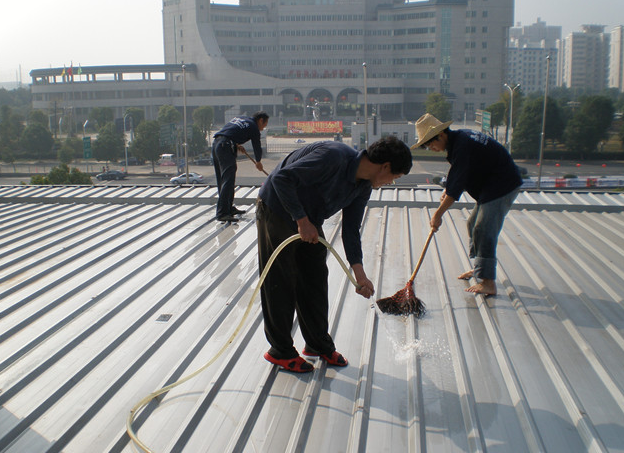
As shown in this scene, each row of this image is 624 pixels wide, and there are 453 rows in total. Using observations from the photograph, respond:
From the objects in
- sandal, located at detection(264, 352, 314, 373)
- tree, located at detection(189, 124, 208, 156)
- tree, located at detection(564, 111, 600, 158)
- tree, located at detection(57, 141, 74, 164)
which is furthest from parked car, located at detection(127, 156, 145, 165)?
sandal, located at detection(264, 352, 314, 373)

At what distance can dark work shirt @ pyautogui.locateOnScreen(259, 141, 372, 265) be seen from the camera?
2725mm

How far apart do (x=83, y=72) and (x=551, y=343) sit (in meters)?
75.2

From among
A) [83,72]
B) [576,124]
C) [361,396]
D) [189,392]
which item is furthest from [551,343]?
[83,72]

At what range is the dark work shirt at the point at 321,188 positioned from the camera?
8.94 feet

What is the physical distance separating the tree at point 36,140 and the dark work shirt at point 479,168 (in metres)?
50.7

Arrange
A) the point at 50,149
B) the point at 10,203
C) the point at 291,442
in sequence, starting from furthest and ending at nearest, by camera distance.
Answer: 1. the point at 50,149
2. the point at 10,203
3. the point at 291,442

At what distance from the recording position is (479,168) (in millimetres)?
3896

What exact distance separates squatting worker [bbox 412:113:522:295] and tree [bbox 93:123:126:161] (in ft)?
140

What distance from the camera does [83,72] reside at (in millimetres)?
69812

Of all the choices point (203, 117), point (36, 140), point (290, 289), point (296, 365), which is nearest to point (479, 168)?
point (290, 289)

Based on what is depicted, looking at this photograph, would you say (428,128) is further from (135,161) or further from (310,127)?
(310,127)

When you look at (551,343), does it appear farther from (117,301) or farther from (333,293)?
(117,301)

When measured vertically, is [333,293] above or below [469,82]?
below

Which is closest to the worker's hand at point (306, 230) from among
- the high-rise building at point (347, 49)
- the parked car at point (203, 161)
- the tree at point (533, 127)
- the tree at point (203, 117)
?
the tree at point (533, 127)
